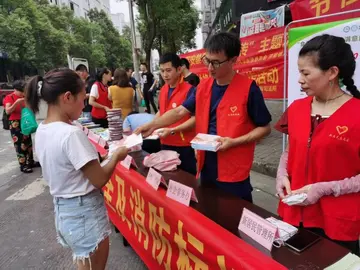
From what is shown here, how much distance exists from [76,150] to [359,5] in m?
3.15

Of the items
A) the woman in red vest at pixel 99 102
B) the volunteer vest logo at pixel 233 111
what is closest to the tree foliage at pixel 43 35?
the woman in red vest at pixel 99 102

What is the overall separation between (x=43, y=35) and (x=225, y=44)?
21372 millimetres

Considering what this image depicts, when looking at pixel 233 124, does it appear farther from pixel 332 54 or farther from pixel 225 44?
pixel 332 54

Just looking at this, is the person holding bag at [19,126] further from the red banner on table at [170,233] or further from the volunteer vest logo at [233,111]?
the volunteer vest logo at [233,111]

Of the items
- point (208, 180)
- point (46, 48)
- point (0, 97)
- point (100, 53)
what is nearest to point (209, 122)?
point (208, 180)

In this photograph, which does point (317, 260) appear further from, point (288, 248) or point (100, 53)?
point (100, 53)

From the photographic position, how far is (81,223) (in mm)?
1384

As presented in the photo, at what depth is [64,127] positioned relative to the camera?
1.26 metres

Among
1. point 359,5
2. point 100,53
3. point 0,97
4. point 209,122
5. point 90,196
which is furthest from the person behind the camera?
point 100,53

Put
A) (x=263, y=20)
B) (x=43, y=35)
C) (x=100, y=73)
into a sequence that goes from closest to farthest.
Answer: (x=100, y=73)
(x=263, y=20)
(x=43, y=35)

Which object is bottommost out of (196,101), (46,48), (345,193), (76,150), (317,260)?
(317,260)

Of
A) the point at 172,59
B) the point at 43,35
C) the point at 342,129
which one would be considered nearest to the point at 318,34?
the point at 172,59

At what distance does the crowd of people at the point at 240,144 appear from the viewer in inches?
43.1

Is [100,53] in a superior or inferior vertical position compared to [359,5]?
superior
